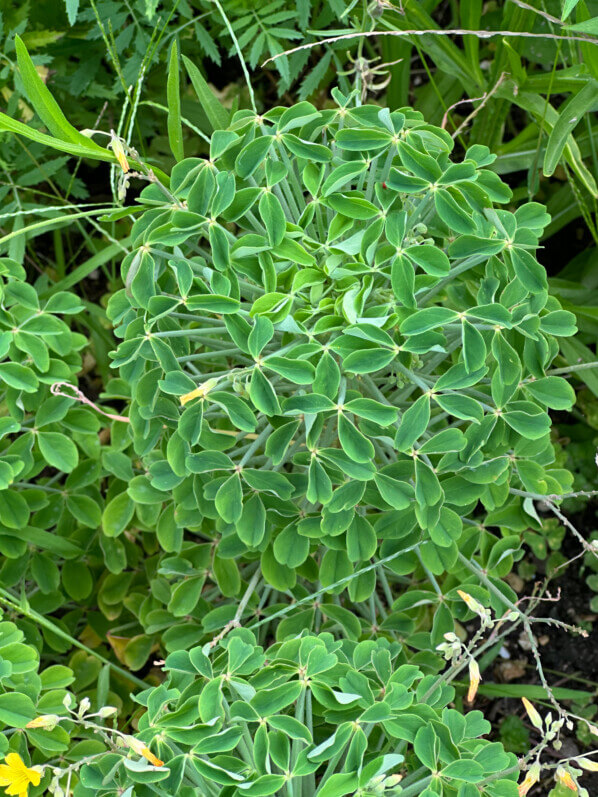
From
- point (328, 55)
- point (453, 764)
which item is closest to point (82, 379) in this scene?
point (328, 55)

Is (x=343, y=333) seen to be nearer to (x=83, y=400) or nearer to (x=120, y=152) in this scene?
(x=120, y=152)

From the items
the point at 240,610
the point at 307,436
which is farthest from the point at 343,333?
the point at 240,610

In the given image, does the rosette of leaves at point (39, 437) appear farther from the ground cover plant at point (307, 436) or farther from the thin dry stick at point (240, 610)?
the thin dry stick at point (240, 610)

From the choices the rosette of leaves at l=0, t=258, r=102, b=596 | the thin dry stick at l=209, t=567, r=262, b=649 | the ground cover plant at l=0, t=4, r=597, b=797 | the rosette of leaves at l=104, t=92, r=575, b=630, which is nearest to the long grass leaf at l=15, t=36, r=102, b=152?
the ground cover plant at l=0, t=4, r=597, b=797


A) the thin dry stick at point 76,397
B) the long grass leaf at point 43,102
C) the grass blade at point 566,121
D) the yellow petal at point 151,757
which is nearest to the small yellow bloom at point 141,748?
the yellow petal at point 151,757

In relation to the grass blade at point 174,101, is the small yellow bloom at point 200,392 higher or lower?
lower

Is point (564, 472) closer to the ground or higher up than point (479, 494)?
closer to the ground

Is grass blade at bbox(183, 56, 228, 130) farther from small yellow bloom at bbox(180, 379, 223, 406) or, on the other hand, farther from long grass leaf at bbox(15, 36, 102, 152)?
small yellow bloom at bbox(180, 379, 223, 406)

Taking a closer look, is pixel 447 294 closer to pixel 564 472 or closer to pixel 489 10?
pixel 564 472
